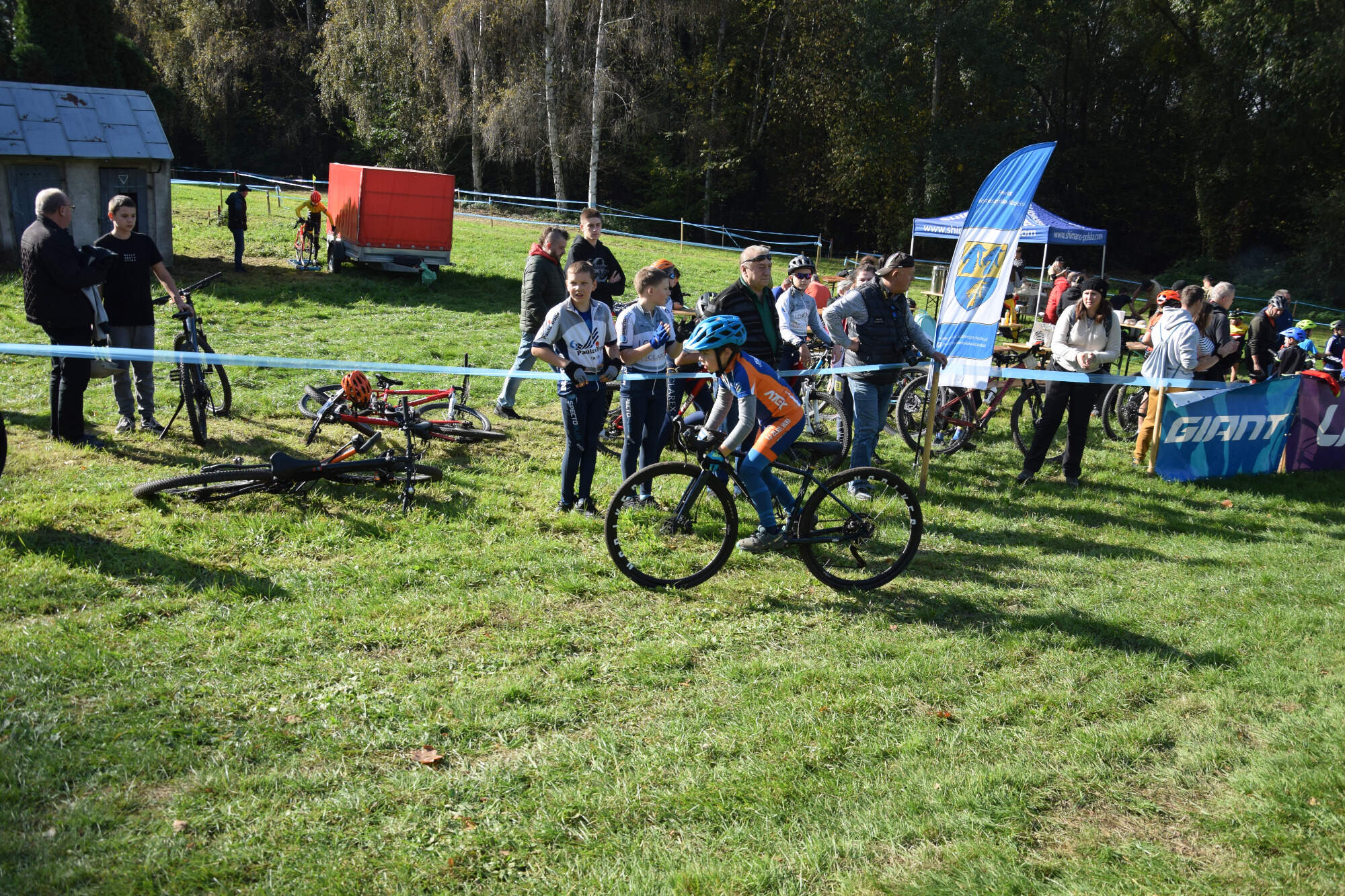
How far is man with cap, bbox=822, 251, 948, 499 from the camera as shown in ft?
26.5

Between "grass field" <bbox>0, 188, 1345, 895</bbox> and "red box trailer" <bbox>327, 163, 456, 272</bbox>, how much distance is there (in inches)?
461

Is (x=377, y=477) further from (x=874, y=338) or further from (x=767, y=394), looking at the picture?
(x=874, y=338)

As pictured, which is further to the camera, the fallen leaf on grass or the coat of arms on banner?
the coat of arms on banner

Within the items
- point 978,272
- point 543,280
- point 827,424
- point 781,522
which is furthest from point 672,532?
point 543,280

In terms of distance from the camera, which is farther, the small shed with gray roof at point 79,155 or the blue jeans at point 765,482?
the small shed with gray roof at point 79,155

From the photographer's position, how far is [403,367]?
24.7ft

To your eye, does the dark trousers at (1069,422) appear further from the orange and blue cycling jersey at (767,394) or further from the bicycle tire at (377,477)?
the bicycle tire at (377,477)

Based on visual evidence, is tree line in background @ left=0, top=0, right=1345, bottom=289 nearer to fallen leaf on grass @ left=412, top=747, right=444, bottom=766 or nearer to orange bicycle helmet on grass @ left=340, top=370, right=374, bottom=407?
orange bicycle helmet on grass @ left=340, top=370, right=374, bottom=407

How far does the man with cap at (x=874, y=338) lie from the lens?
26.5ft

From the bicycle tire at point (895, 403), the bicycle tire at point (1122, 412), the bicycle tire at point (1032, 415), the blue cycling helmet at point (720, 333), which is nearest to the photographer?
the blue cycling helmet at point (720, 333)

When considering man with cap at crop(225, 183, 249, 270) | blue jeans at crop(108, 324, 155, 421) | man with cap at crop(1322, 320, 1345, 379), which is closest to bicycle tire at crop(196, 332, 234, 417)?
blue jeans at crop(108, 324, 155, 421)

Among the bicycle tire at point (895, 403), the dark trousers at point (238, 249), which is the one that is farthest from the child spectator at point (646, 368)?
the dark trousers at point (238, 249)

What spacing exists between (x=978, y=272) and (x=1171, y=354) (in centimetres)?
304

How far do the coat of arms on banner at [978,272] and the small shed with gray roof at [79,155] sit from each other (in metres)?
14.7
